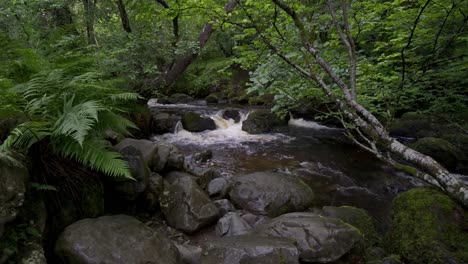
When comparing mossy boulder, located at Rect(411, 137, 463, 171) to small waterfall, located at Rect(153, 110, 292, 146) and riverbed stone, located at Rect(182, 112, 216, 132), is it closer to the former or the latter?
small waterfall, located at Rect(153, 110, 292, 146)

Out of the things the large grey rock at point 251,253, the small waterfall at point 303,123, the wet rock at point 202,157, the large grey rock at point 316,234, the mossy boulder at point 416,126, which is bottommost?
the small waterfall at point 303,123

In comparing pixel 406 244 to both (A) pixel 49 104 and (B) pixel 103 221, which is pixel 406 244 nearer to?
(B) pixel 103 221

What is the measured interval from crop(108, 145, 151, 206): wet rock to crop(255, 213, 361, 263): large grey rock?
63.1 inches

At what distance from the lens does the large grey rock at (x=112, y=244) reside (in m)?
2.54

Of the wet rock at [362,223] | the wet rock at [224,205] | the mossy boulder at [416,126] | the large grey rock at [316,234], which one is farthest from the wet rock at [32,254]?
the mossy boulder at [416,126]

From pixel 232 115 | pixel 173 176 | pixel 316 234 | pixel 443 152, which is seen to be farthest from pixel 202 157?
pixel 443 152

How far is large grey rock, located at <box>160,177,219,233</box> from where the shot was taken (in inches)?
156

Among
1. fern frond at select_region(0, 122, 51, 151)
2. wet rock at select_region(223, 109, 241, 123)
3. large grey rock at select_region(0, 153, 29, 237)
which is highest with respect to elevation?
fern frond at select_region(0, 122, 51, 151)

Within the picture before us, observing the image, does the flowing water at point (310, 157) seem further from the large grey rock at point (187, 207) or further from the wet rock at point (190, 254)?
the wet rock at point (190, 254)

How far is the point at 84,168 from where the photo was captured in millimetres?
3113

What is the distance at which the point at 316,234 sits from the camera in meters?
3.39

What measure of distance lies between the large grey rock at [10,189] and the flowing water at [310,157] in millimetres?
4760

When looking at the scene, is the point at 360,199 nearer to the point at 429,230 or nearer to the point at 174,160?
the point at 429,230

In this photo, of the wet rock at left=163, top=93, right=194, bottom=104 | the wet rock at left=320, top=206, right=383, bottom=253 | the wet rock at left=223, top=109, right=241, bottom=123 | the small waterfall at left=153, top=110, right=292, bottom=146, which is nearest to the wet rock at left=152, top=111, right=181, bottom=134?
the small waterfall at left=153, top=110, right=292, bottom=146
